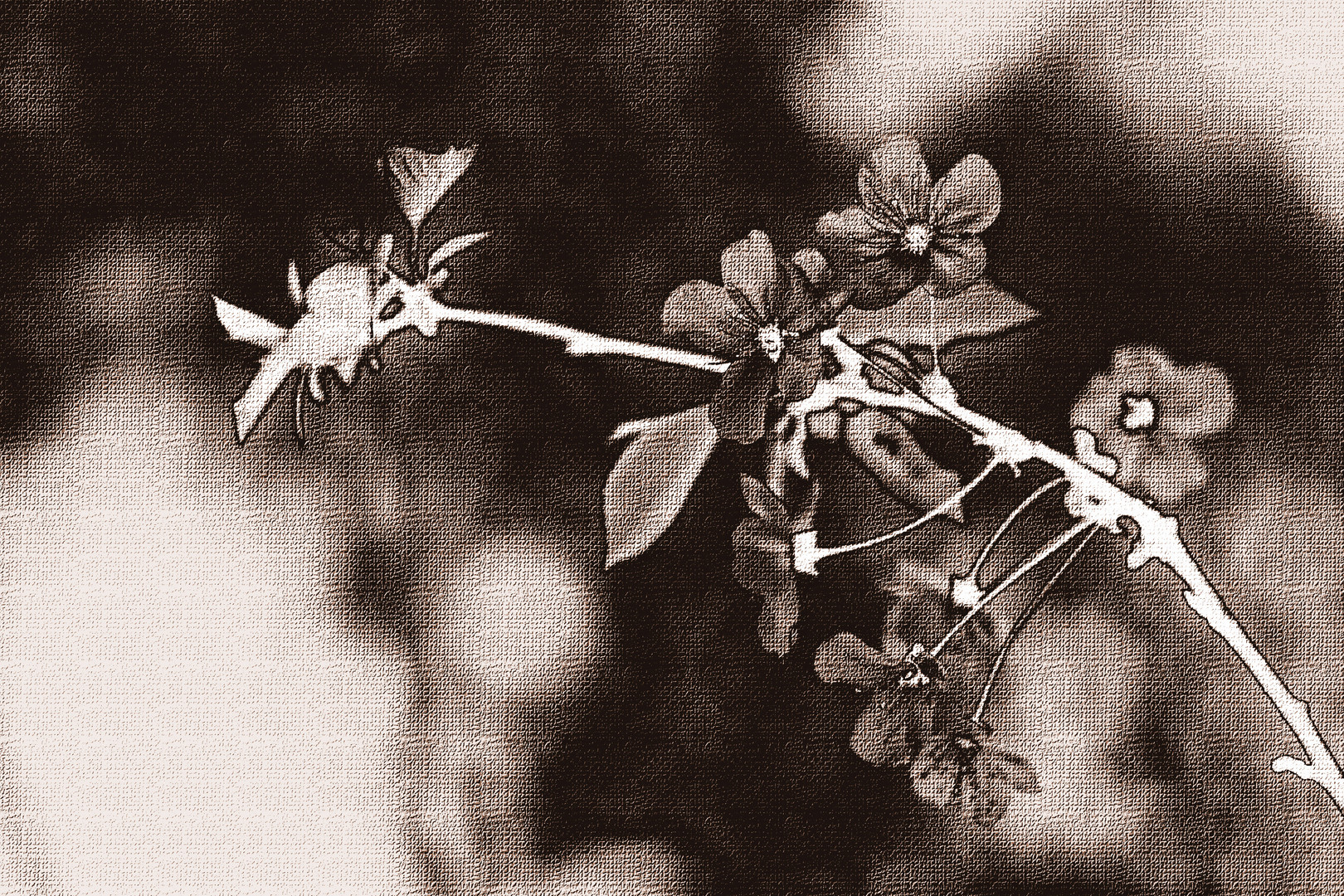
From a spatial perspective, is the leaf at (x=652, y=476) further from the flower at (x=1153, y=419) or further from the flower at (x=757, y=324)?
the flower at (x=1153, y=419)

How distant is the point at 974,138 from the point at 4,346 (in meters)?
0.39

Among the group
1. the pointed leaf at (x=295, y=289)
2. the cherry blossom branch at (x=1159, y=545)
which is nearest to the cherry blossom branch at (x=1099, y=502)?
the cherry blossom branch at (x=1159, y=545)

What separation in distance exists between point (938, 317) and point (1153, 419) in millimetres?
86

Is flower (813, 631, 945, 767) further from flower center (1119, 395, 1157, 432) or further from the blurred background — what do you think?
flower center (1119, 395, 1157, 432)

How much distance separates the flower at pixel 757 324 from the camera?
0.41m

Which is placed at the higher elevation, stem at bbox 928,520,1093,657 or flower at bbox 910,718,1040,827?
stem at bbox 928,520,1093,657

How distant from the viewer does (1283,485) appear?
41 centimetres

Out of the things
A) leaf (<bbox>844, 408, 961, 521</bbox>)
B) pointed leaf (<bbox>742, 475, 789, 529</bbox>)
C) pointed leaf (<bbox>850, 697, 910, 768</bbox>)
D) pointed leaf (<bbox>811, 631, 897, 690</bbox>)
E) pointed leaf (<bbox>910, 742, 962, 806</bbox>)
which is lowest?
pointed leaf (<bbox>910, 742, 962, 806</bbox>)

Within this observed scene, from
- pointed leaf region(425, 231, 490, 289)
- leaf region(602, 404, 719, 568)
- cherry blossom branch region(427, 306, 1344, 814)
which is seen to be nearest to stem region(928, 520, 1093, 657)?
cherry blossom branch region(427, 306, 1344, 814)

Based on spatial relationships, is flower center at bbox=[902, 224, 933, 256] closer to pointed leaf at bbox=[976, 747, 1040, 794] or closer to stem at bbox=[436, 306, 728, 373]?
stem at bbox=[436, 306, 728, 373]

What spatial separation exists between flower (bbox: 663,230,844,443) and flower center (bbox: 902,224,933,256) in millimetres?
32

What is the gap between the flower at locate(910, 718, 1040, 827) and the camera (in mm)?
410

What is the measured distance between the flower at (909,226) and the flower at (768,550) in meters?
0.08

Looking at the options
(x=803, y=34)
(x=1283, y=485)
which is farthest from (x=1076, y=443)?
(x=803, y=34)
